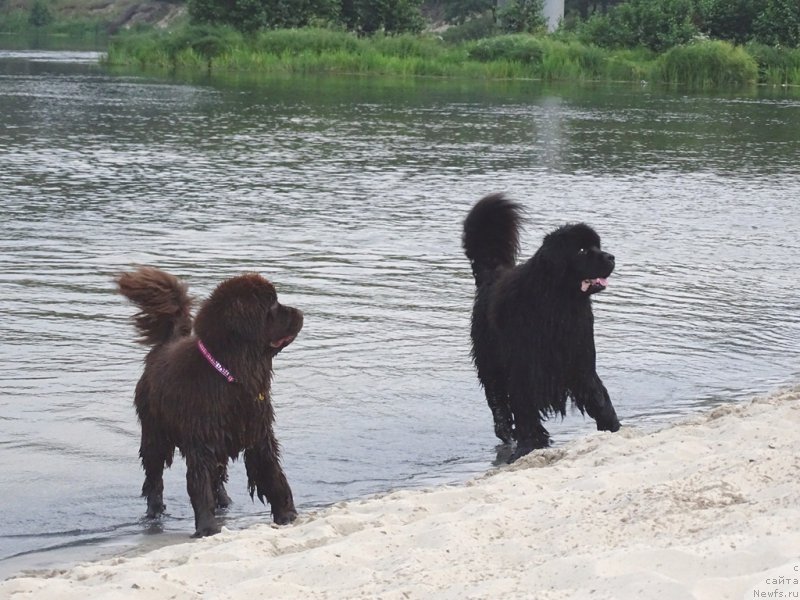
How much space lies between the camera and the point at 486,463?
7.86 m

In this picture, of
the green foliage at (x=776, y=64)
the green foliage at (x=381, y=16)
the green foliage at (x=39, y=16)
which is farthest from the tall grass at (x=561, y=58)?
the green foliage at (x=39, y=16)

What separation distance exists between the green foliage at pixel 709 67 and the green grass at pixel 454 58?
4 centimetres

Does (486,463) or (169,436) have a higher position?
(169,436)

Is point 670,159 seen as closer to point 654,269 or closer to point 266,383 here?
point 654,269

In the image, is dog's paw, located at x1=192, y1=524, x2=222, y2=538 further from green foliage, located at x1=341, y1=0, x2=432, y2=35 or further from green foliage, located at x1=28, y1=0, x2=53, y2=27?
green foliage, located at x1=28, y1=0, x2=53, y2=27

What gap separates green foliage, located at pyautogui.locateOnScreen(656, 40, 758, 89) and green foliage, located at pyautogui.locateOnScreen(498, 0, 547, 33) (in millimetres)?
13496

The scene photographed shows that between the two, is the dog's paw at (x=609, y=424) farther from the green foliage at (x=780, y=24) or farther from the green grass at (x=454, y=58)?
the green foliage at (x=780, y=24)

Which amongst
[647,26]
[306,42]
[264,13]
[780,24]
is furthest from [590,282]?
[264,13]

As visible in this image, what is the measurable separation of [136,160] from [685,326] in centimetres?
1285

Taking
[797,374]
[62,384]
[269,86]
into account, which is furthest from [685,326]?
[269,86]

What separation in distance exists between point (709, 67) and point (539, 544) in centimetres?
4645

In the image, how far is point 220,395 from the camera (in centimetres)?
616

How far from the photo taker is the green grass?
49.6 metres

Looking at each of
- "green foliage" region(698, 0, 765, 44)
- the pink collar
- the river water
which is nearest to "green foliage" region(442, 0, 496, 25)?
"green foliage" region(698, 0, 765, 44)
